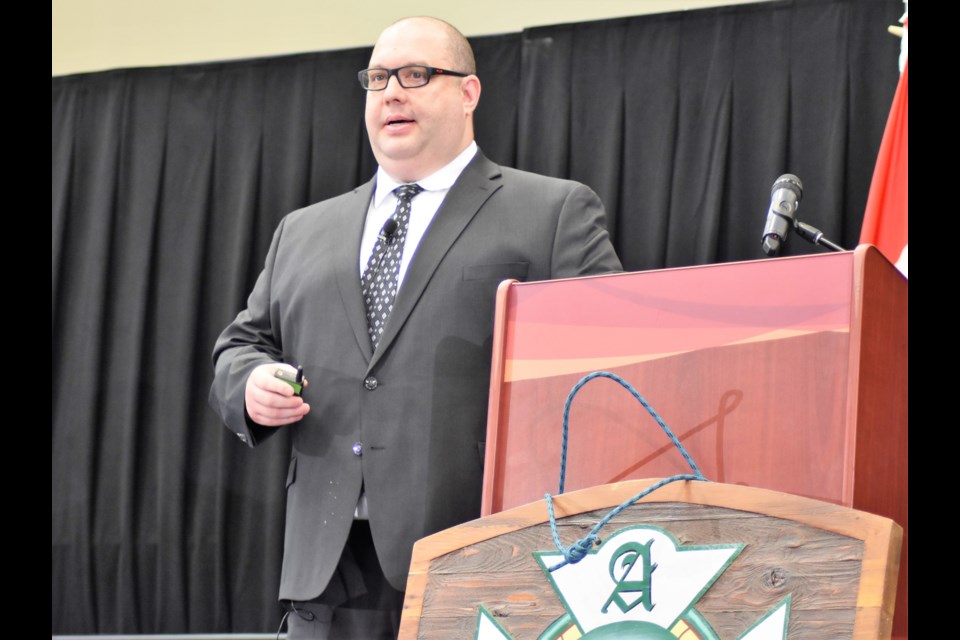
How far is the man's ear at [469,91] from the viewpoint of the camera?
2.29 meters

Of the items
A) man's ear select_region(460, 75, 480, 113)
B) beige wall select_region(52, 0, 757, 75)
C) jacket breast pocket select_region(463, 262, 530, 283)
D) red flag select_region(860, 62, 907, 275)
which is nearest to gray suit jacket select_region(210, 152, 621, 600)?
jacket breast pocket select_region(463, 262, 530, 283)

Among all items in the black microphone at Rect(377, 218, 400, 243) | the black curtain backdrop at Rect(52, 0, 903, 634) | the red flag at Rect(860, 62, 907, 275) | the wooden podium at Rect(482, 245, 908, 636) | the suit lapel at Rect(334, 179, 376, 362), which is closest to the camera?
the wooden podium at Rect(482, 245, 908, 636)

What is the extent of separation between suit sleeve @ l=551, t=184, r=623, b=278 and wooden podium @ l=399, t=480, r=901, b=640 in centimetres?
83

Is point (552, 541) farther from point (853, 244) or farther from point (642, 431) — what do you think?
point (853, 244)

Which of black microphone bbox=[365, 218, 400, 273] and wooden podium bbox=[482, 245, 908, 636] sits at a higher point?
black microphone bbox=[365, 218, 400, 273]

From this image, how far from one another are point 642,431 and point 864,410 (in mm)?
247

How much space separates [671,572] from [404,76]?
1350 mm

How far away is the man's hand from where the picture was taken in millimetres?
1927

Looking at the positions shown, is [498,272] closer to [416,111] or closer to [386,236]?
[386,236]

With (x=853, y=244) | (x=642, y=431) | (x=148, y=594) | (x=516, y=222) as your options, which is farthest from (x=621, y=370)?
(x=148, y=594)

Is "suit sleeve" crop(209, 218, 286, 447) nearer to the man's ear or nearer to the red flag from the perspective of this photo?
the man's ear

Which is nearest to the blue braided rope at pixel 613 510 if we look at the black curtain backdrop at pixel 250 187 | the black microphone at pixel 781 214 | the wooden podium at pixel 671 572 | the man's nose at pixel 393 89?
the wooden podium at pixel 671 572

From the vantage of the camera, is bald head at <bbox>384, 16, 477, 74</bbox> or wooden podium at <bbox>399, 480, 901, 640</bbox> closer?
wooden podium at <bbox>399, 480, 901, 640</bbox>

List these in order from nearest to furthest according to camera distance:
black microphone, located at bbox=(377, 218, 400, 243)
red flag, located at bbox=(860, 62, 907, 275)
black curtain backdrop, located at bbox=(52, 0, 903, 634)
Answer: black microphone, located at bbox=(377, 218, 400, 243), red flag, located at bbox=(860, 62, 907, 275), black curtain backdrop, located at bbox=(52, 0, 903, 634)
